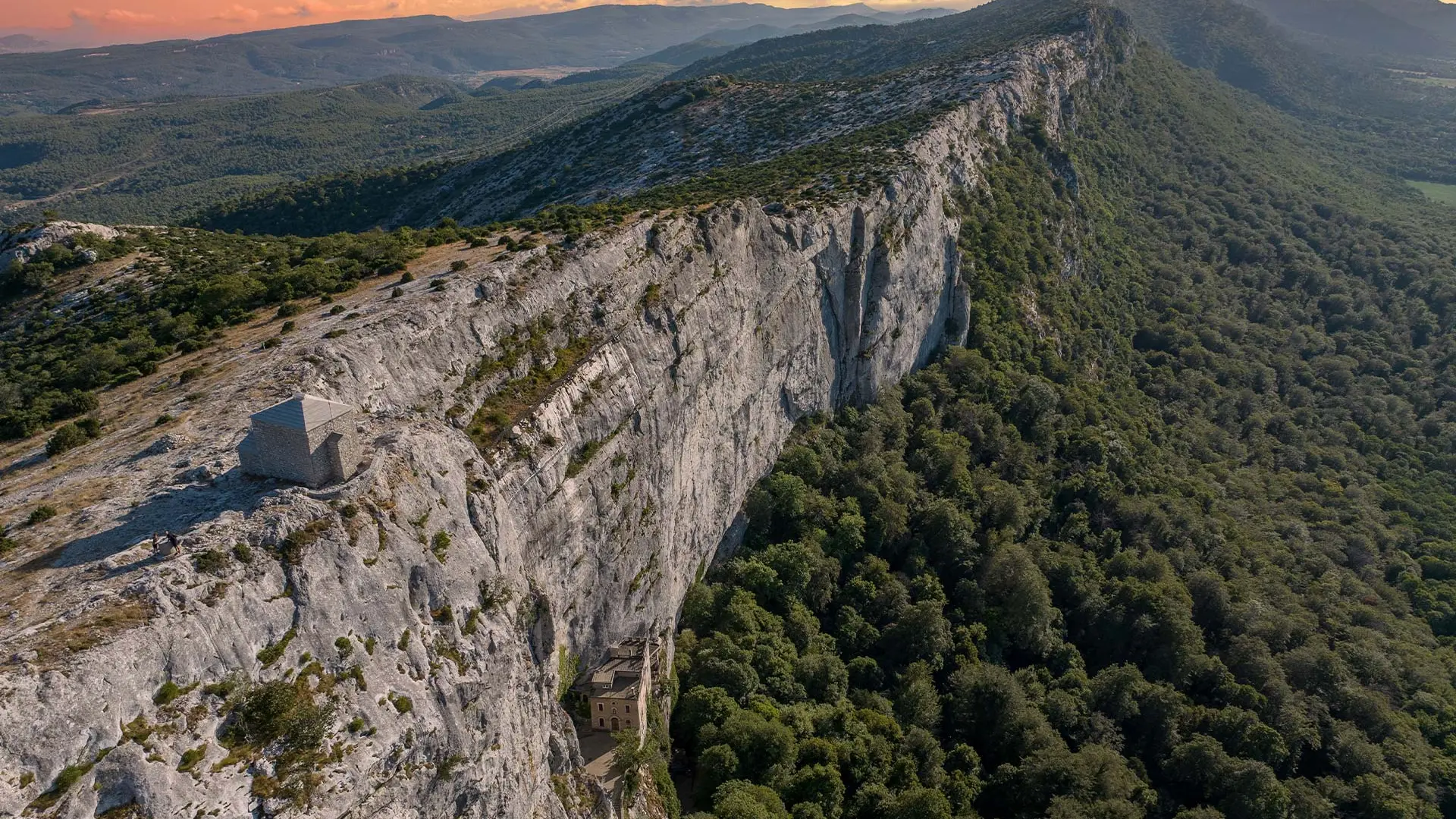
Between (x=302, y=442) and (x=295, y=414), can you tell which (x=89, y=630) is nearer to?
(x=302, y=442)

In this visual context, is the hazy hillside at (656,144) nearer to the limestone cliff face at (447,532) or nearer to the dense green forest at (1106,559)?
the dense green forest at (1106,559)

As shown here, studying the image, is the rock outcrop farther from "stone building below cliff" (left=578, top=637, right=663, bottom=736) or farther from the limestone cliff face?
"stone building below cliff" (left=578, top=637, right=663, bottom=736)

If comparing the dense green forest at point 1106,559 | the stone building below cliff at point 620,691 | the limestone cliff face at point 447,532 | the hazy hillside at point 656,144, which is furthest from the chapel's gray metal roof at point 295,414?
the hazy hillside at point 656,144

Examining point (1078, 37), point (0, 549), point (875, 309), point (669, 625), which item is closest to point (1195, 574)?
point (875, 309)

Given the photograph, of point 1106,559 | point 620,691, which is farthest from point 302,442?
point 1106,559

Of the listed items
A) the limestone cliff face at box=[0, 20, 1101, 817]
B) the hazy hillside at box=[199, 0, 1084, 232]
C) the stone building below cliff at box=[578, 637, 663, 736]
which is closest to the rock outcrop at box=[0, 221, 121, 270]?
the limestone cliff face at box=[0, 20, 1101, 817]

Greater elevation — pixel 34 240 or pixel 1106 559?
pixel 34 240
